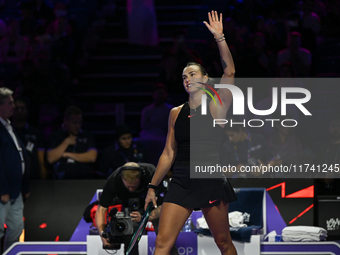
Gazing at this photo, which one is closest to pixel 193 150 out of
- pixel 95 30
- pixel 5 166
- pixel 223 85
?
pixel 223 85

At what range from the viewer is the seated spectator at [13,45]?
8.81 m

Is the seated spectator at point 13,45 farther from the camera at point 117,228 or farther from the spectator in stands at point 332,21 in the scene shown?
the camera at point 117,228

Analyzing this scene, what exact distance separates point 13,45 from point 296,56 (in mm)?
4944

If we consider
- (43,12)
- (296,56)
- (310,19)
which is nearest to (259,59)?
(296,56)

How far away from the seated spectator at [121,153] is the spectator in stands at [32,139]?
0.77 m

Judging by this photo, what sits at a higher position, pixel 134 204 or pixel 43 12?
pixel 43 12

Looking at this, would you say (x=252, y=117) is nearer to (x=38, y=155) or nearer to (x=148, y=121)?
(x=148, y=121)

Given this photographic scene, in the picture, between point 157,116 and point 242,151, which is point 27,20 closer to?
point 157,116

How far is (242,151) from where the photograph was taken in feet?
19.1

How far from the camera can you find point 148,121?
22.9 feet

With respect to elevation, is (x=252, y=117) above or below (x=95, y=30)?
below

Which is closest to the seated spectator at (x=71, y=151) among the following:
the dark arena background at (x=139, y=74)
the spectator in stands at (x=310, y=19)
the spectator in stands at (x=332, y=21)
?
the dark arena background at (x=139, y=74)

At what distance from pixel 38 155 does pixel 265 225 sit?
113 inches

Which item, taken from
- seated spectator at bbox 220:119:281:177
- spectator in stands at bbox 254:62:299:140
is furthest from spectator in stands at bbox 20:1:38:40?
seated spectator at bbox 220:119:281:177
